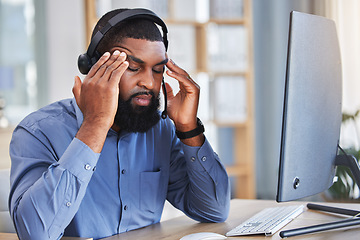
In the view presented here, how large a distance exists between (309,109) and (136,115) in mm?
476

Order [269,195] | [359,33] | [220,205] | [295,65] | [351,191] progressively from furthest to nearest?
[269,195]
[359,33]
[351,191]
[220,205]
[295,65]

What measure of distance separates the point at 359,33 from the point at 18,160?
3573 mm

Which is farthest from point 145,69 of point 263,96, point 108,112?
point 263,96

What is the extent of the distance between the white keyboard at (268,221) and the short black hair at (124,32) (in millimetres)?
571

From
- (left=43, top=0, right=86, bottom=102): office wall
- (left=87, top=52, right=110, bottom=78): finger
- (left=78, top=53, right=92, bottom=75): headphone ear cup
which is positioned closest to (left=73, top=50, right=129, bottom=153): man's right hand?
(left=87, top=52, right=110, bottom=78): finger

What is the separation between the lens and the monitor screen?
4.05 feet

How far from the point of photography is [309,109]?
130cm

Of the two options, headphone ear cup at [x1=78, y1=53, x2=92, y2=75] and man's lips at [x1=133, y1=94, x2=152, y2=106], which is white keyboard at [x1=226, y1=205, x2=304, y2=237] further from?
headphone ear cup at [x1=78, y1=53, x2=92, y2=75]

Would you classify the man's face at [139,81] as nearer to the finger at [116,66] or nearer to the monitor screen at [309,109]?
the finger at [116,66]

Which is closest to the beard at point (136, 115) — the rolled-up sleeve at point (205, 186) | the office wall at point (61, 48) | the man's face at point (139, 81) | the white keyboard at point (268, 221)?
the man's face at point (139, 81)

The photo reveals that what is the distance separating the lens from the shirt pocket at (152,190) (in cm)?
158

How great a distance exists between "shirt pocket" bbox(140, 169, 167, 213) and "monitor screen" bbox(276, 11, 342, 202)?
0.47m

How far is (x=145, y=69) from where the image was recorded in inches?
58.0

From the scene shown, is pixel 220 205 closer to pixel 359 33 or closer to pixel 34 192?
pixel 34 192
